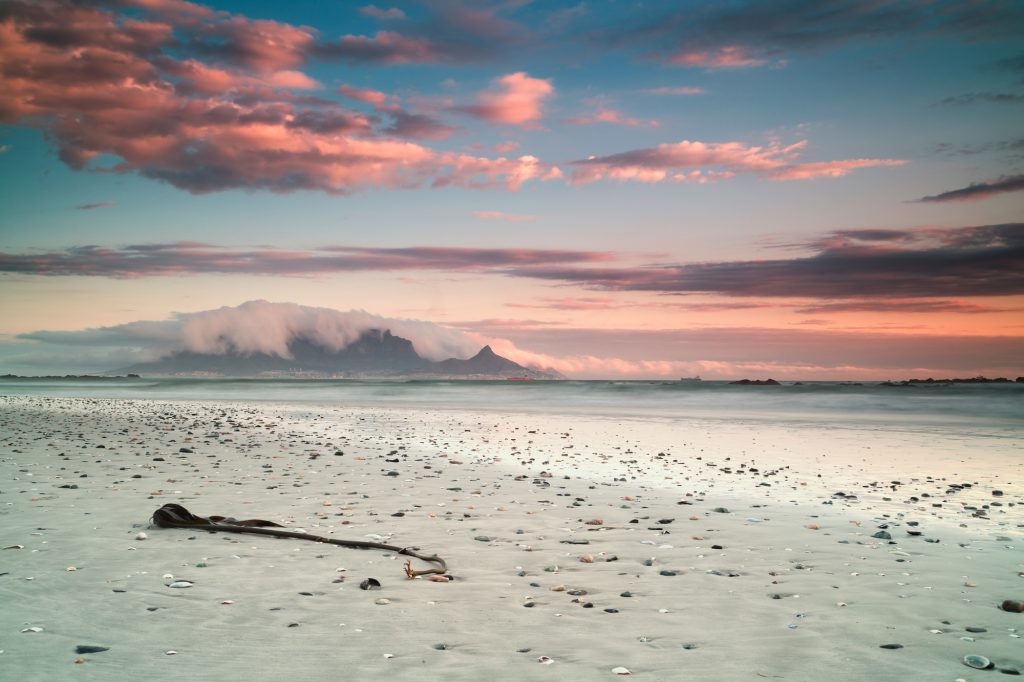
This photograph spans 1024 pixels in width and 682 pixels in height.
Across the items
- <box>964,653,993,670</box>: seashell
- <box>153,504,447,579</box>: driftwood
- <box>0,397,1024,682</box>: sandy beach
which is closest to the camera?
<box>964,653,993,670</box>: seashell

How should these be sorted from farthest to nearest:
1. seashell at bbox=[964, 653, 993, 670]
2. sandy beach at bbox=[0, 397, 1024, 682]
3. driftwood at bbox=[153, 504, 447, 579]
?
driftwood at bbox=[153, 504, 447, 579] < sandy beach at bbox=[0, 397, 1024, 682] < seashell at bbox=[964, 653, 993, 670]

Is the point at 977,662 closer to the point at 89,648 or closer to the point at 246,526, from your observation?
the point at 89,648

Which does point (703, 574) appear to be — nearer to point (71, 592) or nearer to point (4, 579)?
point (71, 592)

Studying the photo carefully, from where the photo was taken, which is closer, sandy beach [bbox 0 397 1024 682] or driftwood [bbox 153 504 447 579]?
sandy beach [bbox 0 397 1024 682]

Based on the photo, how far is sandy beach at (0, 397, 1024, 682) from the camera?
4637mm

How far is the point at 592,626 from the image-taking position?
527 centimetres

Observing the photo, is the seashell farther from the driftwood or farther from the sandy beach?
the driftwood

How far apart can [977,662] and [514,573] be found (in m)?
3.75

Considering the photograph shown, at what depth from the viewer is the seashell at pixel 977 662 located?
4.53 meters

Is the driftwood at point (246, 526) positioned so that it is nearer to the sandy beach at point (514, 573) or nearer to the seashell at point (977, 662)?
the sandy beach at point (514, 573)

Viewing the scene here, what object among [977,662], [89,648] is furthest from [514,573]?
[977,662]

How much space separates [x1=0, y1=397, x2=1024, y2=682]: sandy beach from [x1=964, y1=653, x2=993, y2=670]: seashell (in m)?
0.05

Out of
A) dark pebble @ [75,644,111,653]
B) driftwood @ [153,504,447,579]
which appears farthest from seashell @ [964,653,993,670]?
dark pebble @ [75,644,111,653]

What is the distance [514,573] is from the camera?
6699 mm
